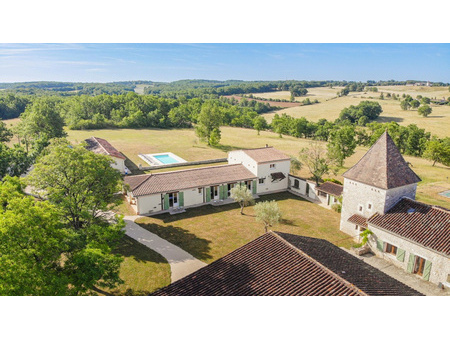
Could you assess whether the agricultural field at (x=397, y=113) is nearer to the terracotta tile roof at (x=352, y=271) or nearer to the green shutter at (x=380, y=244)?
the green shutter at (x=380, y=244)

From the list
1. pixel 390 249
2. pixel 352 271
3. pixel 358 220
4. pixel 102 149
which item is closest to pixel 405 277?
pixel 390 249

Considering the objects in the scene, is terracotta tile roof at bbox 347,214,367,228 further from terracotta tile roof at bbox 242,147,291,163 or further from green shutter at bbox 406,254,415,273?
terracotta tile roof at bbox 242,147,291,163

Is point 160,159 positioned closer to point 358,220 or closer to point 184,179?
point 184,179

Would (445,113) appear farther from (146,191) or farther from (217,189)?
(146,191)

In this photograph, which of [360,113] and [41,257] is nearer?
[41,257]

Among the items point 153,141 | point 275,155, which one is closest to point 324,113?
point 153,141

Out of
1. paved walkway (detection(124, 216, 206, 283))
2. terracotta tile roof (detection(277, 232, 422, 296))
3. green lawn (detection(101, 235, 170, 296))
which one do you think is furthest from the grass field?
green lawn (detection(101, 235, 170, 296))
